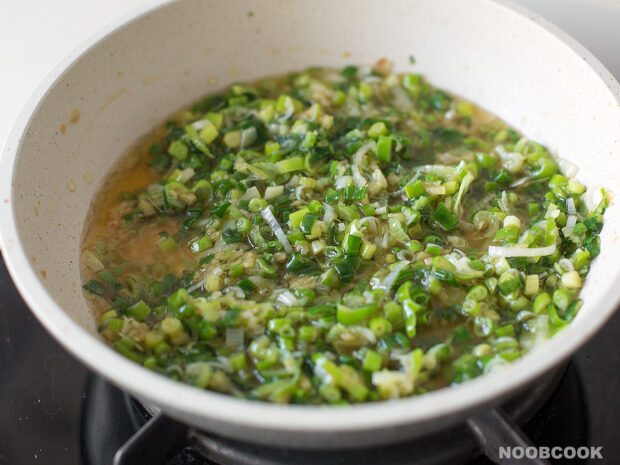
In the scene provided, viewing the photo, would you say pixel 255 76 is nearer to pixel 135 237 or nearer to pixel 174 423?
pixel 135 237

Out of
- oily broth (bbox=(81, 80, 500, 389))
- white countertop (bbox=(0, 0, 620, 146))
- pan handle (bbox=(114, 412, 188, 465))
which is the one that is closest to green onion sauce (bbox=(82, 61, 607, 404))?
oily broth (bbox=(81, 80, 500, 389))

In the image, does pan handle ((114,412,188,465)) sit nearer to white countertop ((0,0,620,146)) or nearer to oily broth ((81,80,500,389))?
oily broth ((81,80,500,389))

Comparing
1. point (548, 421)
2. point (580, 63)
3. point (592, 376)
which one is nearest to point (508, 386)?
point (548, 421)

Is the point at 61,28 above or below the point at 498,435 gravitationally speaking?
above

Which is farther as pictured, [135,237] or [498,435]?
[135,237]

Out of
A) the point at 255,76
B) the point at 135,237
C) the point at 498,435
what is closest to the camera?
the point at 498,435

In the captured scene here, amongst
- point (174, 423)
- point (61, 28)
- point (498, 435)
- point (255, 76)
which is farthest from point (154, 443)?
point (61, 28)
